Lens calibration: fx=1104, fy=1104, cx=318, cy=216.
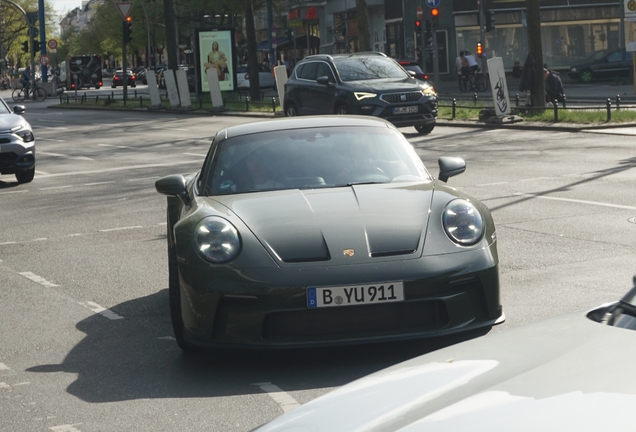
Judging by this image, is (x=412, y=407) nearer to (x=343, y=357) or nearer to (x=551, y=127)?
(x=343, y=357)

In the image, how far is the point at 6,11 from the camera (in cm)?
11225

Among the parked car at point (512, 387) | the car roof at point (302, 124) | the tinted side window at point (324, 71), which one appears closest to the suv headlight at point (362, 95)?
the tinted side window at point (324, 71)

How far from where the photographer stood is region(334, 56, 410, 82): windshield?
24.7 meters

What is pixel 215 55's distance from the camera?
44.1 metres

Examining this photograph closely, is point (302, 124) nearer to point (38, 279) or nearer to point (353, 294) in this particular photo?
point (353, 294)

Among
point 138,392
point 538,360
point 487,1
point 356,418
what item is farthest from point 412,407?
point 487,1

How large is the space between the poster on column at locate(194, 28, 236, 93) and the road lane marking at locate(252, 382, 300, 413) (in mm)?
38201

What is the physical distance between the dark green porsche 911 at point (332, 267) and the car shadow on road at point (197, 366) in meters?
0.17

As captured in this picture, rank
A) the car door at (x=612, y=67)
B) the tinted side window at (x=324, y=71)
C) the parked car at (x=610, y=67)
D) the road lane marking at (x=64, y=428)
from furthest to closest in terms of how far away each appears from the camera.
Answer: the car door at (x=612, y=67), the parked car at (x=610, y=67), the tinted side window at (x=324, y=71), the road lane marking at (x=64, y=428)

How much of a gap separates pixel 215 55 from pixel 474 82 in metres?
10.9

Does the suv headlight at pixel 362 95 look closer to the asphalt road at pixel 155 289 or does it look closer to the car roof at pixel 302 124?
the asphalt road at pixel 155 289

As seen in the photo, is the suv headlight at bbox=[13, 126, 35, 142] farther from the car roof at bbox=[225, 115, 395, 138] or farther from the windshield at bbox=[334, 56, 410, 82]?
the car roof at bbox=[225, 115, 395, 138]

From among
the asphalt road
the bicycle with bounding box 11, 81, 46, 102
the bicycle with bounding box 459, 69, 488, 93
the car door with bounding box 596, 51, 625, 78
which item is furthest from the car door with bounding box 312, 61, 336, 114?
the bicycle with bounding box 11, 81, 46, 102

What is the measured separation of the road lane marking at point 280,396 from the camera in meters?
5.06
